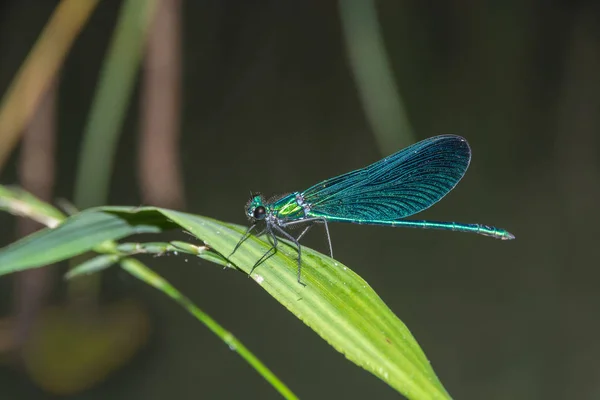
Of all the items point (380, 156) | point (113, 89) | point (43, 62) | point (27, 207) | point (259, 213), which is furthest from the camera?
point (380, 156)

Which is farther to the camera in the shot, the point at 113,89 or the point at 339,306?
the point at 113,89

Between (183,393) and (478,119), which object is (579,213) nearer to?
(478,119)

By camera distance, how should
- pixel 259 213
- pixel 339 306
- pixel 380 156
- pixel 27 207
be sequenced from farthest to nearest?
pixel 380 156
pixel 259 213
pixel 27 207
pixel 339 306

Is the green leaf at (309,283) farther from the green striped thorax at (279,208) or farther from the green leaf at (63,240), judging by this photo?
the green striped thorax at (279,208)

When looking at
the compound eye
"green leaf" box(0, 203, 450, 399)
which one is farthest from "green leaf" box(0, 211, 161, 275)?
the compound eye

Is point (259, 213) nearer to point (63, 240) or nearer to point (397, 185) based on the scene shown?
point (397, 185)

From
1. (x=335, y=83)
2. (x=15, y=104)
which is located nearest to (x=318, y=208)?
(x=15, y=104)

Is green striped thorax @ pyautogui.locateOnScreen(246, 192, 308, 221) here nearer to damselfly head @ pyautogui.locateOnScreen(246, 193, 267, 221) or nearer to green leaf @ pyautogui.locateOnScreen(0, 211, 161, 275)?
damselfly head @ pyautogui.locateOnScreen(246, 193, 267, 221)

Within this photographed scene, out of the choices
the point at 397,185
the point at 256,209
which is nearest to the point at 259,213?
the point at 256,209
